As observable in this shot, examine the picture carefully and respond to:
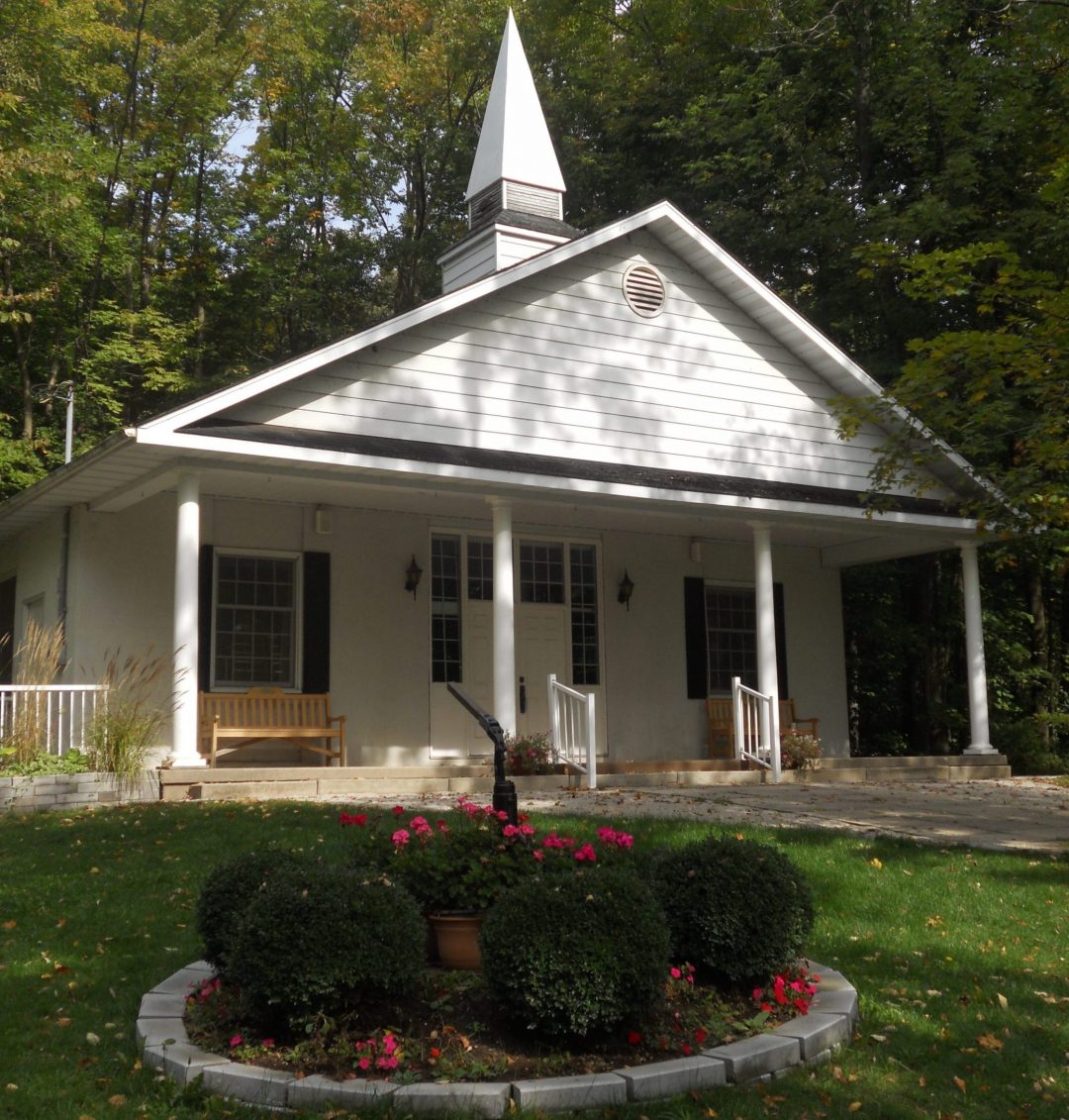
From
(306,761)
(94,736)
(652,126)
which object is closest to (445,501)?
(306,761)

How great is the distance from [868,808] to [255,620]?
268 inches

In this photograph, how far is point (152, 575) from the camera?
13.6m

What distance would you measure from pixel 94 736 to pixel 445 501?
4726 millimetres

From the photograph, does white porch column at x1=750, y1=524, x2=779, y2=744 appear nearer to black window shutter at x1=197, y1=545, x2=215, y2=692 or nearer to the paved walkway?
the paved walkway

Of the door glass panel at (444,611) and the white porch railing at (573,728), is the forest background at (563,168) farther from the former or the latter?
the door glass panel at (444,611)

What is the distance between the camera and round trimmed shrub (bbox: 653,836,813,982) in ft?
17.1

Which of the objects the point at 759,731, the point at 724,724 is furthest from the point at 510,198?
the point at 759,731

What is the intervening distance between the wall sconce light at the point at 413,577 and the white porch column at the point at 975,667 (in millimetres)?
7181

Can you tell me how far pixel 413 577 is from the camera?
14.8m

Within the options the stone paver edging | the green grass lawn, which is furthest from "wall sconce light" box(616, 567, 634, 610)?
the stone paver edging

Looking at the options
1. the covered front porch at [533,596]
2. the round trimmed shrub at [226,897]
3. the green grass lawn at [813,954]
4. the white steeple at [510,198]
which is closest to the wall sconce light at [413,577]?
the covered front porch at [533,596]

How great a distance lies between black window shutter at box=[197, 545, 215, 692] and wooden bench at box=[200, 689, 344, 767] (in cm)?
24

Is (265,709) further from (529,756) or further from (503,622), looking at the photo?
(529,756)

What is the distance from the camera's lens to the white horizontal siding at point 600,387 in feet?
42.6
